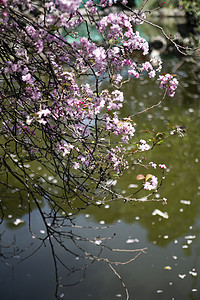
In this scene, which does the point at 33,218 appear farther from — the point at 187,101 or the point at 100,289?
the point at 187,101

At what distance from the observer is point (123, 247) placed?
3.88 metres

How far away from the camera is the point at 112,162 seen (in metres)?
2.68

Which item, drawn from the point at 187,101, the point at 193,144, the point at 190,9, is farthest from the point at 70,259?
the point at 190,9

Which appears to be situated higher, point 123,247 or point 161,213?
point 161,213

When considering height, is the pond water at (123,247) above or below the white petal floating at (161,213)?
below

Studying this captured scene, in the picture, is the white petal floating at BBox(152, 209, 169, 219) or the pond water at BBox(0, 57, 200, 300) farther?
the white petal floating at BBox(152, 209, 169, 219)

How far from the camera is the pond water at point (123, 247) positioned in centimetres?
335

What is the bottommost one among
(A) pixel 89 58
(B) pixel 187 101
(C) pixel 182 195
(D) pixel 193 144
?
(A) pixel 89 58

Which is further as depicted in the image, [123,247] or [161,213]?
[161,213]

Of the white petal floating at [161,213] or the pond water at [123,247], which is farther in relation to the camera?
the white petal floating at [161,213]

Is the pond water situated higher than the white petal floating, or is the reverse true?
the white petal floating

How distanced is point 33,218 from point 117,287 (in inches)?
51.5

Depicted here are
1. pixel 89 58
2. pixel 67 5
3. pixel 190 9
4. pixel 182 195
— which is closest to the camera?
pixel 67 5

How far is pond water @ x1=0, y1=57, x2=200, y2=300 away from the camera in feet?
11.0
